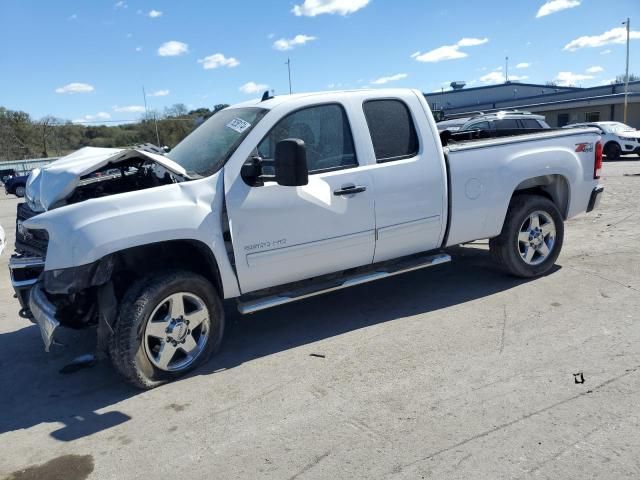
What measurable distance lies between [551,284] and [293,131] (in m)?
3.26

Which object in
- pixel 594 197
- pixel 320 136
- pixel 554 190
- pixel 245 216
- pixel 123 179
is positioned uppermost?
pixel 320 136

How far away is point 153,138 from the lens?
24.3 metres

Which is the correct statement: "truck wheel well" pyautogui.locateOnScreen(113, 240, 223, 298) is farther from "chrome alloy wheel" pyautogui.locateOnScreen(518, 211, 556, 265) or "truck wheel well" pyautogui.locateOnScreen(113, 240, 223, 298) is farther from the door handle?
"chrome alloy wheel" pyautogui.locateOnScreen(518, 211, 556, 265)

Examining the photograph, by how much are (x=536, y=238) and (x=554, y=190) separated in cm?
65

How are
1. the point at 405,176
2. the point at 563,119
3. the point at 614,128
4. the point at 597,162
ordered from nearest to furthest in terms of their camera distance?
1. the point at 405,176
2. the point at 597,162
3. the point at 614,128
4. the point at 563,119

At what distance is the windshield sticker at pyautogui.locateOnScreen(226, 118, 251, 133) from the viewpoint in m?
4.53

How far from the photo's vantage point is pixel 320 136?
4.68 meters

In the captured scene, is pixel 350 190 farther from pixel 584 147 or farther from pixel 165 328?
pixel 584 147

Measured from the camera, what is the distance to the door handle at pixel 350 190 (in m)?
4.57

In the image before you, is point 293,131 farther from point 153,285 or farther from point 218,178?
point 153,285

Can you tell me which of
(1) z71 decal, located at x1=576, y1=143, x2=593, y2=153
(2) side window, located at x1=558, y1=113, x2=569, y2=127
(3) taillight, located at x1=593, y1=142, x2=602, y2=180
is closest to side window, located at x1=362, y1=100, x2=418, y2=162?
(1) z71 decal, located at x1=576, y1=143, x2=593, y2=153

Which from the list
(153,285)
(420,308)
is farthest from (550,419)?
(153,285)

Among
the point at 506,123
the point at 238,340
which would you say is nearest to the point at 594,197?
the point at 238,340

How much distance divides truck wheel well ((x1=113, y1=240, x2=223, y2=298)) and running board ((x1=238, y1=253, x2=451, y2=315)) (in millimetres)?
312
